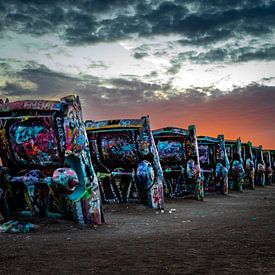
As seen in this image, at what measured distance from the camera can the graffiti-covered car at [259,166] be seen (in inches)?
1003

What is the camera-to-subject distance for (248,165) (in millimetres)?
22047

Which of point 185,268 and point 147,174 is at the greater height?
point 147,174

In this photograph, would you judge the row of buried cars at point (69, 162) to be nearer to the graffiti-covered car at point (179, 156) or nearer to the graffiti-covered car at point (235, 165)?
the graffiti-covered car at point (179, 156)

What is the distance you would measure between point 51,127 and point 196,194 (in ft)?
25.6

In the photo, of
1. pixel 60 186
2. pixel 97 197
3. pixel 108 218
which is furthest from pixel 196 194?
pixel 60 186

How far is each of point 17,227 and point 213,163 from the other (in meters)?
11.5

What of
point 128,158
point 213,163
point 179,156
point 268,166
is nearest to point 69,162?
point 128,158

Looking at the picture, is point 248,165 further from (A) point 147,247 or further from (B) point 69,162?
(A) point 147,247

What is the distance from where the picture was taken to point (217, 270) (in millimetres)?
4445

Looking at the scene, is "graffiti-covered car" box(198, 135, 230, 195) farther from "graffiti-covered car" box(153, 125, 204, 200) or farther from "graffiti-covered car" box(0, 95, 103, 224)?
"graffiti-covered car" box(0, 95, 103, 224)

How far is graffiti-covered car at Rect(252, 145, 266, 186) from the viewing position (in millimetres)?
25469

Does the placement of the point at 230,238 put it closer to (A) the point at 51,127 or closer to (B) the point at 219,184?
(A) the point at 51,127

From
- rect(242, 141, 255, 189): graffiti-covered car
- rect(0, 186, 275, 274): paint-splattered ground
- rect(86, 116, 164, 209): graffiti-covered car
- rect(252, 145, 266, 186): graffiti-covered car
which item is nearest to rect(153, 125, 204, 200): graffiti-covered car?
rect(86, 116, 164, 209): graffiti-covered car

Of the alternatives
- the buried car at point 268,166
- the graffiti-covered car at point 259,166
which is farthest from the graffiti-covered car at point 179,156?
the buried car at point 268,166
